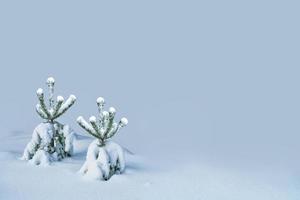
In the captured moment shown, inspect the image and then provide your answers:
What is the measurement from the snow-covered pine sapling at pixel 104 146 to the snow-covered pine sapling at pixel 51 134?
3.69ft

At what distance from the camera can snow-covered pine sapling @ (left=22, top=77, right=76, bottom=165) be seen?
47.9 feet

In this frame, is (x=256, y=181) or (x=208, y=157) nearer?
(x=256, y=181)

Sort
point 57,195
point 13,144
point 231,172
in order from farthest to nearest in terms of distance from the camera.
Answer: point 13,144 < point 231,172 < point 57,195

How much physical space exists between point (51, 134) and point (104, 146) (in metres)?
1.72

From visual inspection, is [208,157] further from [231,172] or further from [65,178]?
[65,178]

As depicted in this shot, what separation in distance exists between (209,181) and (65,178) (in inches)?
150

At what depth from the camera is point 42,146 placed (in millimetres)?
14609

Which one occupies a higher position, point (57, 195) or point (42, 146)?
point (42, 146)

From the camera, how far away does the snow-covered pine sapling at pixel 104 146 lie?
1358 cm

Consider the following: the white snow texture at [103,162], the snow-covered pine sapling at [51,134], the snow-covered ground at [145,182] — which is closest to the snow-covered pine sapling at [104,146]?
the white snow texture at [103,162]

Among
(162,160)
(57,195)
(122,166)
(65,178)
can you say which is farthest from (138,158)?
(57,195)

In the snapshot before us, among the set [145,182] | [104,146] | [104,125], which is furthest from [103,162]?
[145,182]

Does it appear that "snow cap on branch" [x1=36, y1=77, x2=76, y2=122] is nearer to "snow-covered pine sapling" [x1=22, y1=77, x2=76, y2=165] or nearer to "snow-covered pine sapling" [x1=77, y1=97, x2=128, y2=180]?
"snow-covered pine sapling" [x1=22, y1=77, x2=76, y2=165]

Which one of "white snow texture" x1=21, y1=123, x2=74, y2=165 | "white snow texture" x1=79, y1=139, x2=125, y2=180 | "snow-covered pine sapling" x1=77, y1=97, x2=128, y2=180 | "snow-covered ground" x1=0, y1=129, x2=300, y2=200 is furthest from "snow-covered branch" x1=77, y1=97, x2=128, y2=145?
"white snow texture" x1=21, y1=123, x2=74, y2=165
